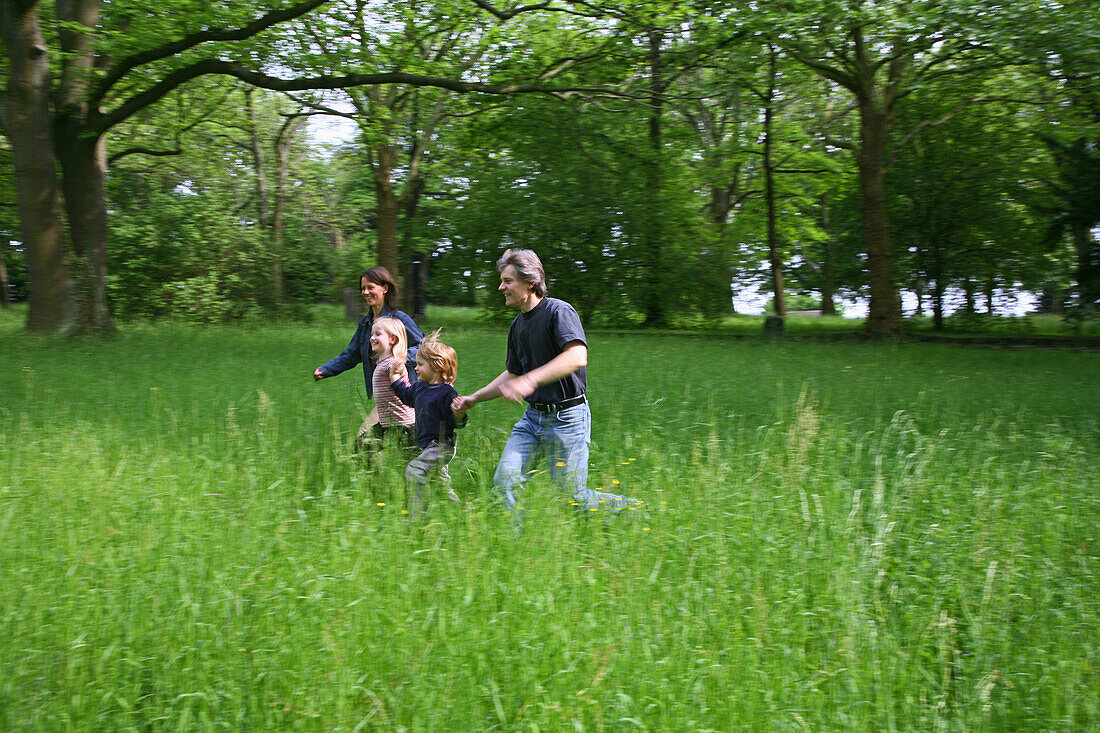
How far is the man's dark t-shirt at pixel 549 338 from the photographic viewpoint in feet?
17.2

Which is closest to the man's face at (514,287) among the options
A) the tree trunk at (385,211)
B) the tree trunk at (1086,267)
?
the tree trunk at (1086,267)

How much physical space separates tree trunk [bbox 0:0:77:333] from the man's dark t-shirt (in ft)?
49.1

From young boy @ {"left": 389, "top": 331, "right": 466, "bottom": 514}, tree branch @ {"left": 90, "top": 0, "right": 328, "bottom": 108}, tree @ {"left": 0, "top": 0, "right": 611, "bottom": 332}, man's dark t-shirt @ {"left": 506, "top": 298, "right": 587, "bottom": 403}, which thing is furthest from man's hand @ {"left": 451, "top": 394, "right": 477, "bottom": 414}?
tree branch @ {"left": 90, "top": 0, "right": 328, "bottom": 108}

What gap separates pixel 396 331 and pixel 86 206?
15.3 metres

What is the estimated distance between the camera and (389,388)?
6258 mm

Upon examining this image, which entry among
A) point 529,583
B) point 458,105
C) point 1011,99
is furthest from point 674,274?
point 529,583

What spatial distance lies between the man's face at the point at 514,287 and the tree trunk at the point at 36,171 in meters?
15.0

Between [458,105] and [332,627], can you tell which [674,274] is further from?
[332,627]

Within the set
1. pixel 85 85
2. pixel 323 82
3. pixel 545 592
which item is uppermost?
pixel 85 85

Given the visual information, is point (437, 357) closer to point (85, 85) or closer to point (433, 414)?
point (433, 414)

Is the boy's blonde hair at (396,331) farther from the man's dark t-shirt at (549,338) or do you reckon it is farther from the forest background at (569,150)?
the forest background at (569,150)

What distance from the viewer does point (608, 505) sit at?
539 cm

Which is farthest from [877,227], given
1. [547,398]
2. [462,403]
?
[462,403]

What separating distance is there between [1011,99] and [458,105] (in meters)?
14.5
